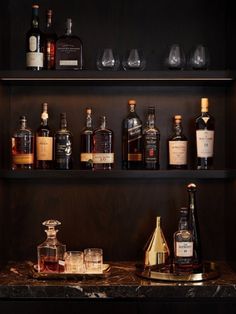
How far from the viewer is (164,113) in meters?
3.05

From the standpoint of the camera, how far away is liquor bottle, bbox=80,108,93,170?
2.89m

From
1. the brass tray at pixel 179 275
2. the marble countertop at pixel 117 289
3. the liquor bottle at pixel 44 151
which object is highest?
the liquor bottle at pixel 44 151

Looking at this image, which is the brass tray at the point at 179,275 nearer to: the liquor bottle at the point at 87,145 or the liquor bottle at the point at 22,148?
the liquor bottle at the point at 87,145

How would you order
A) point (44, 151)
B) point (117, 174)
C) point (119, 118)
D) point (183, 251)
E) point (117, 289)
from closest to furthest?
point (117, 289) < point (183, 251) < point (117, 174) < point (44, 151) < point (119, 118)

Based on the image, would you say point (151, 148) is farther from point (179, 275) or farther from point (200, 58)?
point (179, 275)

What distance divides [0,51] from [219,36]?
1.06 meters

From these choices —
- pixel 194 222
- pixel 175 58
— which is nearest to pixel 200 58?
pixel 175 58

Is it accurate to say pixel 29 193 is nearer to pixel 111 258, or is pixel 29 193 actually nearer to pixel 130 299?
pixel 111 258

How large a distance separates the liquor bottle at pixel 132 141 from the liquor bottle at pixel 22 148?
44 cm

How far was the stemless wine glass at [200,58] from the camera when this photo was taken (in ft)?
9.23

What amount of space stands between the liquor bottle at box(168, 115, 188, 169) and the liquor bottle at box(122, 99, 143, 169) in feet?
0.46

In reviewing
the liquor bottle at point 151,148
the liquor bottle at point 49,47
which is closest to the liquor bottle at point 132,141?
the liquor bottle at point 151,148

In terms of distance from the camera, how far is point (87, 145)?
2930 mm

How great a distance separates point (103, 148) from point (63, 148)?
19cm
